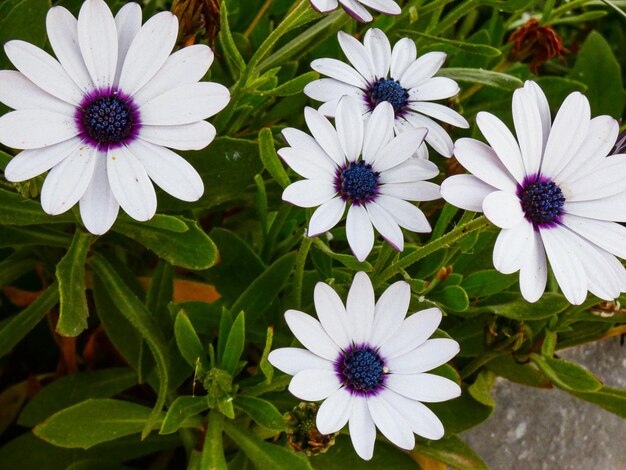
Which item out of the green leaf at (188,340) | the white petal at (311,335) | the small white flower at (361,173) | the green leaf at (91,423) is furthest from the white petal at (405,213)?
the green leaf at (91,423)

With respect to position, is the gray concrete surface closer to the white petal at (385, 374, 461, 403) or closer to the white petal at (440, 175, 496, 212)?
the white petal at (385, 374, 461, 403)

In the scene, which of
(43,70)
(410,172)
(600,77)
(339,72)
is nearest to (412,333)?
(410,172)

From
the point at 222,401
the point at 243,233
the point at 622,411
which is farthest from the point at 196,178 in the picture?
the point at 622,411

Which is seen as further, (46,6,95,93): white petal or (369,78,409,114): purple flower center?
(369,78,409,114): purple flower center

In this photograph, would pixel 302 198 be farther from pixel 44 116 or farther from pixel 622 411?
pixel 622 411

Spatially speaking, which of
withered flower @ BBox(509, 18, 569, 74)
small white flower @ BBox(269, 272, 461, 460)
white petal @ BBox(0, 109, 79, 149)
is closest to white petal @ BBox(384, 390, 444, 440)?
small white flower @ BBox(269, 272, 461, 460)

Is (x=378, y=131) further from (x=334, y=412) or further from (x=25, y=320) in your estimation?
(x=25, y=320)

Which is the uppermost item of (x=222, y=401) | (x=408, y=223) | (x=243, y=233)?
(x=243, y=233)
